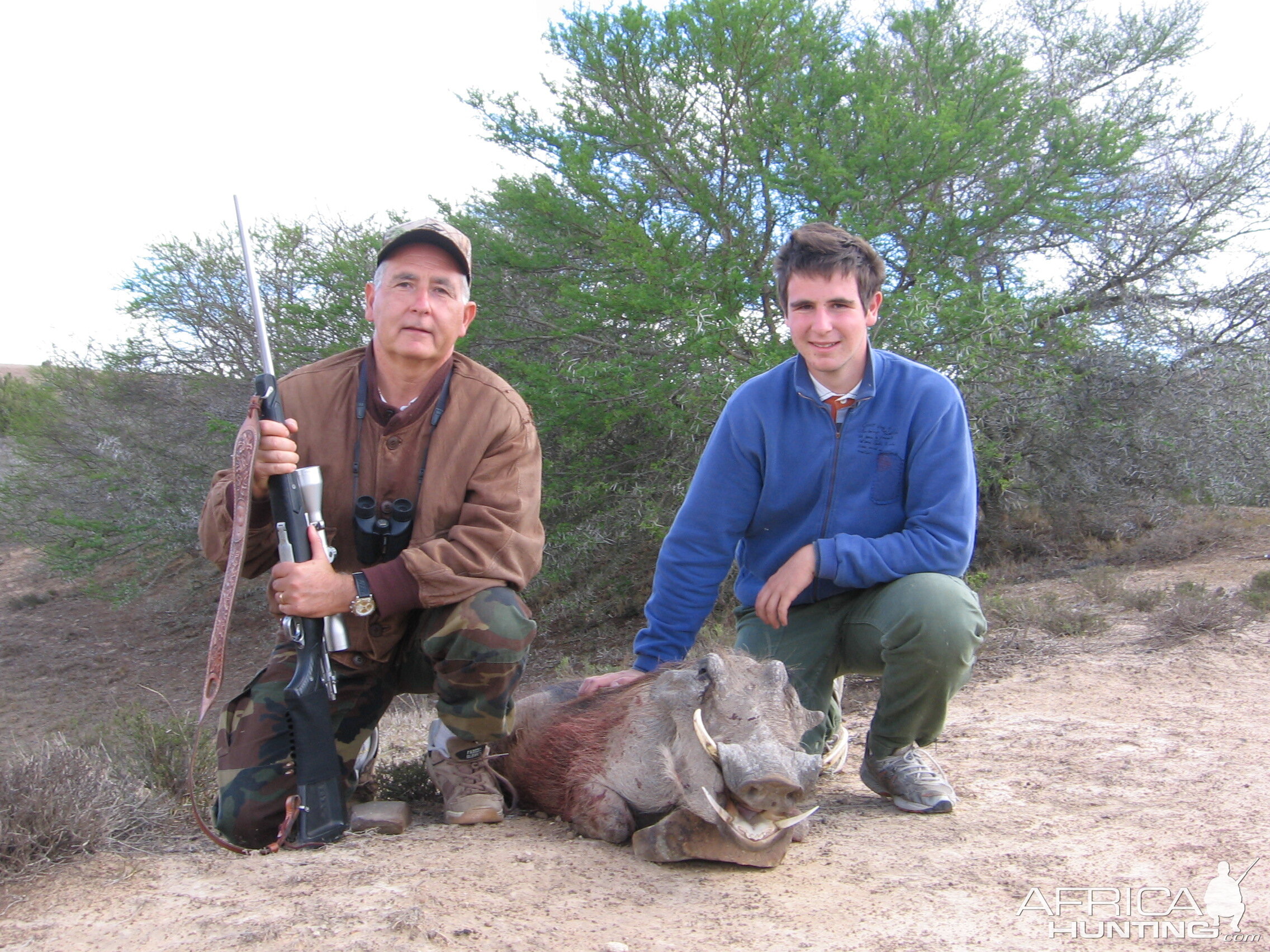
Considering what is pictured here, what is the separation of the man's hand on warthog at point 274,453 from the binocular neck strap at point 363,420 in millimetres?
252

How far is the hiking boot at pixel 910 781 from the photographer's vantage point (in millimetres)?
3105

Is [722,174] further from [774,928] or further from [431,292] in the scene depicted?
[774,928]

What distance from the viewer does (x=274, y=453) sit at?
3062 millimetres

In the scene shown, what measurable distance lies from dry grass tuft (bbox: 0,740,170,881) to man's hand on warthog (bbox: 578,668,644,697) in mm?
1453

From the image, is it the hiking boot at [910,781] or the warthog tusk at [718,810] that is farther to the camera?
the hiking boot at [910,781]

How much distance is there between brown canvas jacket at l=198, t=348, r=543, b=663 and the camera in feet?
10.6

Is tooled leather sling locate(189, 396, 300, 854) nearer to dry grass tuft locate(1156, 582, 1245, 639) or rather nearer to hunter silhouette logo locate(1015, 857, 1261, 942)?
hunter silhouette logo locate(1015, 857, 1261, 942)

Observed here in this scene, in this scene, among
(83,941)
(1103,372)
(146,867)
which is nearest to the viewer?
(83,941)

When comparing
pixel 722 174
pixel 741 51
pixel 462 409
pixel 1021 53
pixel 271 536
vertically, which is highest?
pixel 1021 53

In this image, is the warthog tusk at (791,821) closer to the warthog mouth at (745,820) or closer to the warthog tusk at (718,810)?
the warthog mouth at (745,820)

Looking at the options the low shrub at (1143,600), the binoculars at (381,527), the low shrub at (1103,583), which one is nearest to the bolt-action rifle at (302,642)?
the binoculars at (381,527)

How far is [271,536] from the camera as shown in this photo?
336 cm

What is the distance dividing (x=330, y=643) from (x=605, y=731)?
0.95 meters

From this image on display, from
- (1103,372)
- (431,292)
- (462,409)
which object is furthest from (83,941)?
(1103,372)
